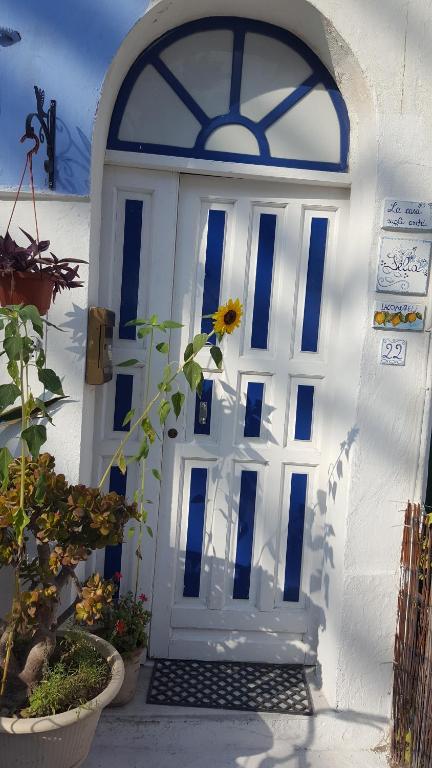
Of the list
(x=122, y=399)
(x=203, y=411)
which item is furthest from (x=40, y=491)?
(x=203, y=411)

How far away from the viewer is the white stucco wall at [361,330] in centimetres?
285

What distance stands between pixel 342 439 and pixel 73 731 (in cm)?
160

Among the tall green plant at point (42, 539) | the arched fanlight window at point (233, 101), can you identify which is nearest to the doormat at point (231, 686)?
the tall green plant at point (42, 539)

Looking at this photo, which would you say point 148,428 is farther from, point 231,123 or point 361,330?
point 231,123

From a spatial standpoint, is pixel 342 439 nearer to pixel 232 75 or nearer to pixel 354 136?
pixel 354 136

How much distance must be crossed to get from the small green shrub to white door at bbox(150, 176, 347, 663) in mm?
712

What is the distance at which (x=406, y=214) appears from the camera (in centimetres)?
291

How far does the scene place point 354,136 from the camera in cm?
309

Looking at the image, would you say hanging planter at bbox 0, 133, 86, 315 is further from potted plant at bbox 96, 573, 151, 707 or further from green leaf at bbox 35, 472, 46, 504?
potted plant at bbox 96, 573, 151, 707

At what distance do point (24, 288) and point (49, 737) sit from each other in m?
1.53

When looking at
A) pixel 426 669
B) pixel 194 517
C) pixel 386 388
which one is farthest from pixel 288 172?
pixel 426 669

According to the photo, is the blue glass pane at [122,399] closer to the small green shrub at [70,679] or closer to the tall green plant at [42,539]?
the tall green plant at [42,539]

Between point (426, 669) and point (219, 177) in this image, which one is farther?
point (219, 177)

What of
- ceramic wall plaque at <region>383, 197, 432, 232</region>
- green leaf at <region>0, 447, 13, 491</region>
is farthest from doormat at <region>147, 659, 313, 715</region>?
ceramic wall plaque at <region>383, 197, 432, 232</region>
